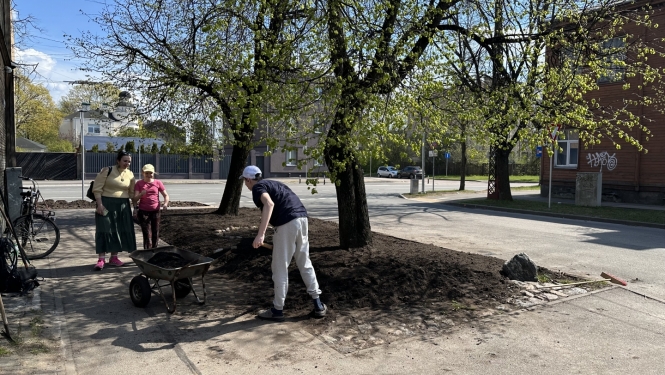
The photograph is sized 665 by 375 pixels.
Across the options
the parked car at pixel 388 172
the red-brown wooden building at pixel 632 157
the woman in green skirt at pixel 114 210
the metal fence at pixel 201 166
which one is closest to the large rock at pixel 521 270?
the woman in green skirt at pixel 114 210

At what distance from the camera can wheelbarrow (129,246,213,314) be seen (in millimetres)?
5297

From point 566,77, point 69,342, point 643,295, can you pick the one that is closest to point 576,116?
point 566,77

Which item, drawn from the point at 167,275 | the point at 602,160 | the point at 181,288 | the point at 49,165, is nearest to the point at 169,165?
the point at 49,165

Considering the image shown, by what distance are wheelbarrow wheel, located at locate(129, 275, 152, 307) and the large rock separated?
14.9 ft

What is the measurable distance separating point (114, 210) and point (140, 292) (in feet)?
7.14

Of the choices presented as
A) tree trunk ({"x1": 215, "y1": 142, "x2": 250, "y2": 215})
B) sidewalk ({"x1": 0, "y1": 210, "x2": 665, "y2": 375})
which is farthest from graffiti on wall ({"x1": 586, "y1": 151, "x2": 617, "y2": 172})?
sidewalk ({"x1": 0, "y1": 210, "x2": 665, "y2": 375})

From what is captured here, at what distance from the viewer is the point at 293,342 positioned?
472 centimetres

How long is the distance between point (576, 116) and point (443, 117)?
2163mm

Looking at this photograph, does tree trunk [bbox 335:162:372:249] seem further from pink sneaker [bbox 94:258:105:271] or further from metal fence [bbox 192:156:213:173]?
metal fence [bbox 192:156:213:173]

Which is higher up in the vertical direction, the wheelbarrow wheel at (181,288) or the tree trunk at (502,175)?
the tree trunk at (502,175)

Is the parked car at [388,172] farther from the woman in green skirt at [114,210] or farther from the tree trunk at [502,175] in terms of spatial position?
the woman in green skirt at [114,210]

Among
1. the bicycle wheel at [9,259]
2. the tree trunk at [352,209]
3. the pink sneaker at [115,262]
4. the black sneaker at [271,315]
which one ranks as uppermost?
the tree trunk at [352,209]

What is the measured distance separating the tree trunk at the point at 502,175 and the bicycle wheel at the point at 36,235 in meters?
17.2

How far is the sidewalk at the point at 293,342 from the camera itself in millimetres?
4184
